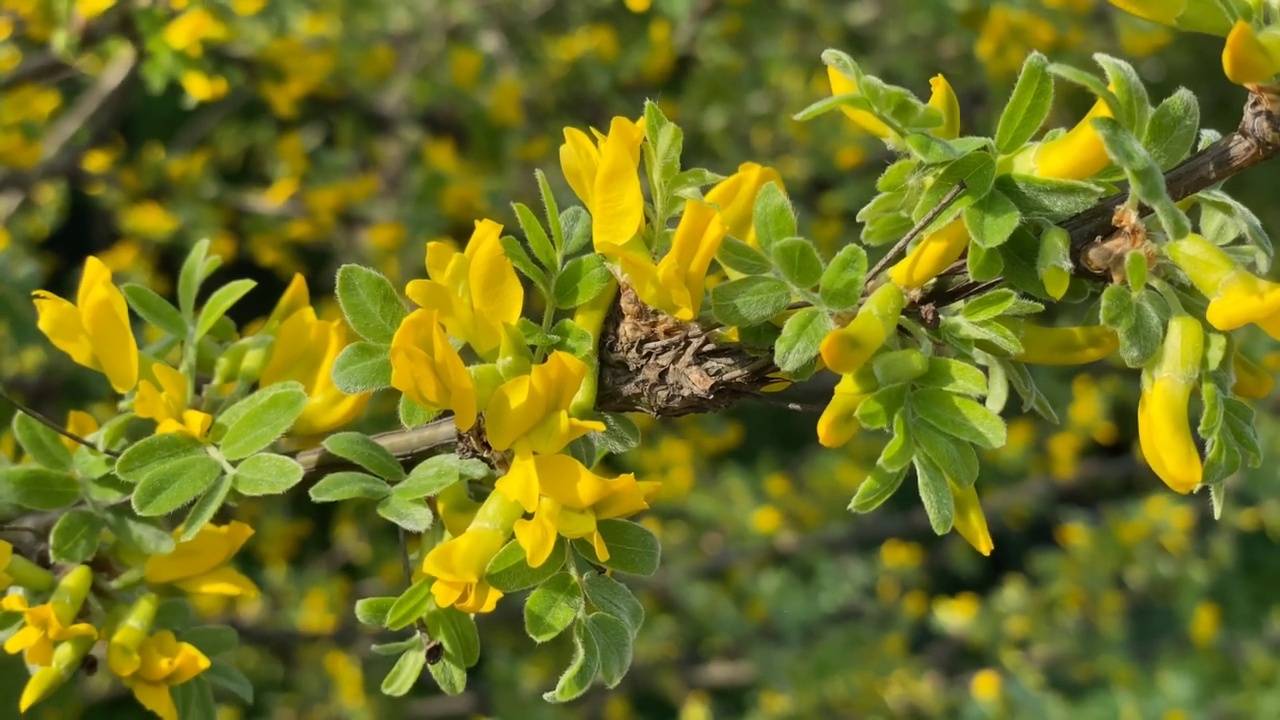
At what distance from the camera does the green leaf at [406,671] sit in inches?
30.8

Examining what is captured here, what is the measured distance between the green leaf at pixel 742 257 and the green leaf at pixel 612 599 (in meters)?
0.24

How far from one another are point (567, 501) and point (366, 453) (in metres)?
0.17

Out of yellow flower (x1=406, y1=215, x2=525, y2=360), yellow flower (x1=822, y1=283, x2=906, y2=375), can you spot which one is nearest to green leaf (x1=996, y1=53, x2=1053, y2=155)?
yellow flower (x1=822, y1=283, x2=906, y2=375)


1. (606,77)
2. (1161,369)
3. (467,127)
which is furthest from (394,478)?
(467,127)

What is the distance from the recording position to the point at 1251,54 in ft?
1.83

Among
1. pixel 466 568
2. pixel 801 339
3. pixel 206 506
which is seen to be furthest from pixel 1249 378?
pixel 206 506

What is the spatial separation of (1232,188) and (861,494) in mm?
4362

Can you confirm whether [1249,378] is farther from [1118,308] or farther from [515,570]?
[515,570]

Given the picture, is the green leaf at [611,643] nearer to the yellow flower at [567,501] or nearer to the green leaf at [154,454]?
the yellow flower at [567,501]

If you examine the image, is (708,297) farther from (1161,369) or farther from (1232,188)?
(1232,188)

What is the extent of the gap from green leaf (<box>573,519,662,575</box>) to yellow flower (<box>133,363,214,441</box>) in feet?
1.05

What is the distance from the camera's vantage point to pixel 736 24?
218 cm

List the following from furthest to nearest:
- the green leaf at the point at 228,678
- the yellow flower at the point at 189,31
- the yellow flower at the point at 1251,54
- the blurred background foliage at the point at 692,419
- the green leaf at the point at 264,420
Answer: the blurred background foliage at the point at 692,419 → the yellow flower at the point at 189,31 → the green leaf at the point at 228,678 → the green leaf at the point at 264,420 → the yellow flower at the point at 1251,54

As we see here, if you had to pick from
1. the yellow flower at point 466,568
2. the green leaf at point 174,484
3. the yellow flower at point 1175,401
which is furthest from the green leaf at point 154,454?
the yellow flower at point 1175,401
